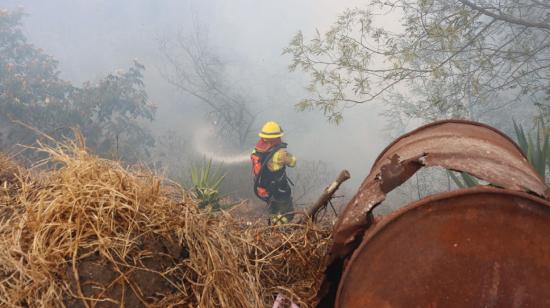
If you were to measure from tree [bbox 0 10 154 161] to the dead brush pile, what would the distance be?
1044cm

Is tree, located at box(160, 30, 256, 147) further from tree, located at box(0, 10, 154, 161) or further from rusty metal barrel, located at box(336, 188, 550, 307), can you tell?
rusty metal barrel, located at box(336, 188, 550, 307)

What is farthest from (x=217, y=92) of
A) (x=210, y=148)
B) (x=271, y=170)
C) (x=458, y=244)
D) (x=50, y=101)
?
(x=458, y=244)

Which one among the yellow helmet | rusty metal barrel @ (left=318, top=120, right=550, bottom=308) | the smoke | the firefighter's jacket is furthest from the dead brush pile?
the smoke

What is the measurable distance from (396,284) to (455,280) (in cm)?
19

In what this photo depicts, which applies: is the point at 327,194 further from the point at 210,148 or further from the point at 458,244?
the point at 210,148

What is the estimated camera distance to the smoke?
18.1m

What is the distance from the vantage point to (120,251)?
1523 mm

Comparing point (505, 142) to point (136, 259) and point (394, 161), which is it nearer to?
point (394, 161)

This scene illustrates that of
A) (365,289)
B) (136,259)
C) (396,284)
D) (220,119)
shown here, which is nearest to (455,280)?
(396,284)

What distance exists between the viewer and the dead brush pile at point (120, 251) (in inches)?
57.1

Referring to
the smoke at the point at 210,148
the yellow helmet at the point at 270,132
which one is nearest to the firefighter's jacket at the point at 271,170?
the yellow helmet at the point at 270,132

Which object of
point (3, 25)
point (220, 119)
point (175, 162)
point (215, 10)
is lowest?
point (175, 162)

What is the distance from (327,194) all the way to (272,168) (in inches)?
185

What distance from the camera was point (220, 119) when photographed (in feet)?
65.5
